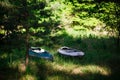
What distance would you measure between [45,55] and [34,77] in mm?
3285

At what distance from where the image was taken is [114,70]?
15.0 metres

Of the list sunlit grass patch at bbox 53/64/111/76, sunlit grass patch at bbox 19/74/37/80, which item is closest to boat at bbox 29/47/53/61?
sunlit grass patch at bbox 53/64/111/76

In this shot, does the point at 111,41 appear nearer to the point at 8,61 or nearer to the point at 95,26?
the point at 95,26

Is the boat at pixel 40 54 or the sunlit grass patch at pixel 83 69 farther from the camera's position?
the boat at pixel 40 54

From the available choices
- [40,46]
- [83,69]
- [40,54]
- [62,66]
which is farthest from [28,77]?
[40,54]

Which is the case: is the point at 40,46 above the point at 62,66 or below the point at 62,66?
above

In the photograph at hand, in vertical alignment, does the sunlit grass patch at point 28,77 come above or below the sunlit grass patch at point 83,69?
above

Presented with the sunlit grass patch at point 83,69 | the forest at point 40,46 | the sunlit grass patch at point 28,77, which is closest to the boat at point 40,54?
the forest at point 40,46

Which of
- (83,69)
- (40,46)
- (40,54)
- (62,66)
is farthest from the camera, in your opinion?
(40,54)

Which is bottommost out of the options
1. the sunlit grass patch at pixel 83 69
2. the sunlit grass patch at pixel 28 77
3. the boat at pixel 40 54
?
the sunlit grass patch at pixel 83 69

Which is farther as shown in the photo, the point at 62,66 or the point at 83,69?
the point at 62,66

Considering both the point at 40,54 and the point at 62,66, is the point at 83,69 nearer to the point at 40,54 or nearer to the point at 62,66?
the point at 62,66

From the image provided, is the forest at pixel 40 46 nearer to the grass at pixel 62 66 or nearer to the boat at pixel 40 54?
the grass at pixel 62 66

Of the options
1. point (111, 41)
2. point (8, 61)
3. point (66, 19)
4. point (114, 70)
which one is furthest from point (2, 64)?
point (66, 19)
